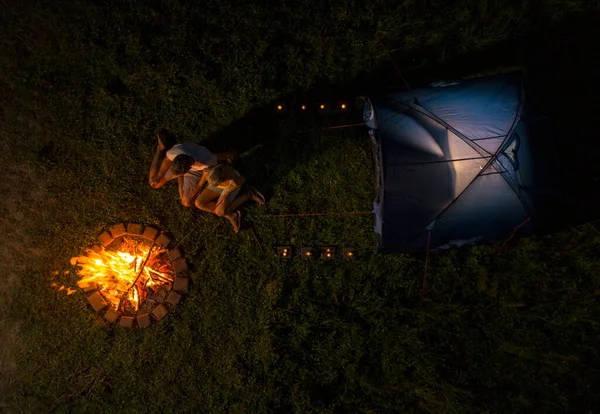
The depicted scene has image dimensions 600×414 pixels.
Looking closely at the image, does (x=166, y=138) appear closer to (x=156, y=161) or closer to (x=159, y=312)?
(x=156, y=161)

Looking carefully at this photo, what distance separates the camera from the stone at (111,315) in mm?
4629

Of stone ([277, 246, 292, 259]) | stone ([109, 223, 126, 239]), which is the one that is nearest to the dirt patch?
stone ([109, 223, 126, 239])

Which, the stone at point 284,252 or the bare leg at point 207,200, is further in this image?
the stone at point 284,252

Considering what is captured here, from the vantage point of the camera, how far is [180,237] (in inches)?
185

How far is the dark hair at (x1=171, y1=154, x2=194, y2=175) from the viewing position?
3.57 metres

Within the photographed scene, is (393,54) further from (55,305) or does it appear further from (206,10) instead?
(55,305)

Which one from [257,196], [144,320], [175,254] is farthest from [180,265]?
[257,196]

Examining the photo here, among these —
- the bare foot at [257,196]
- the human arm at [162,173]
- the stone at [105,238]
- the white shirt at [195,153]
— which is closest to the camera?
the white shirt at [195,153]

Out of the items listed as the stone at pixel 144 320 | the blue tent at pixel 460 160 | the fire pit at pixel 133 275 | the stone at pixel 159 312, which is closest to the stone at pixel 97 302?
the fire pit at pixel 133 275

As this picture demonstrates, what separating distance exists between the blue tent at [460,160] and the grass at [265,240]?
78cm

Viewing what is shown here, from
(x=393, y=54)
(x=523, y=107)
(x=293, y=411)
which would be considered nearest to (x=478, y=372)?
(x=293, y=411)

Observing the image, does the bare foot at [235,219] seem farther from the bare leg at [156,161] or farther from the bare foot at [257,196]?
the bare leg at [156,161]

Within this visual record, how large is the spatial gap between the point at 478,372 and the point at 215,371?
138 inches

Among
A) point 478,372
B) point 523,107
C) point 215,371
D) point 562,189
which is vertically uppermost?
point 523,107
